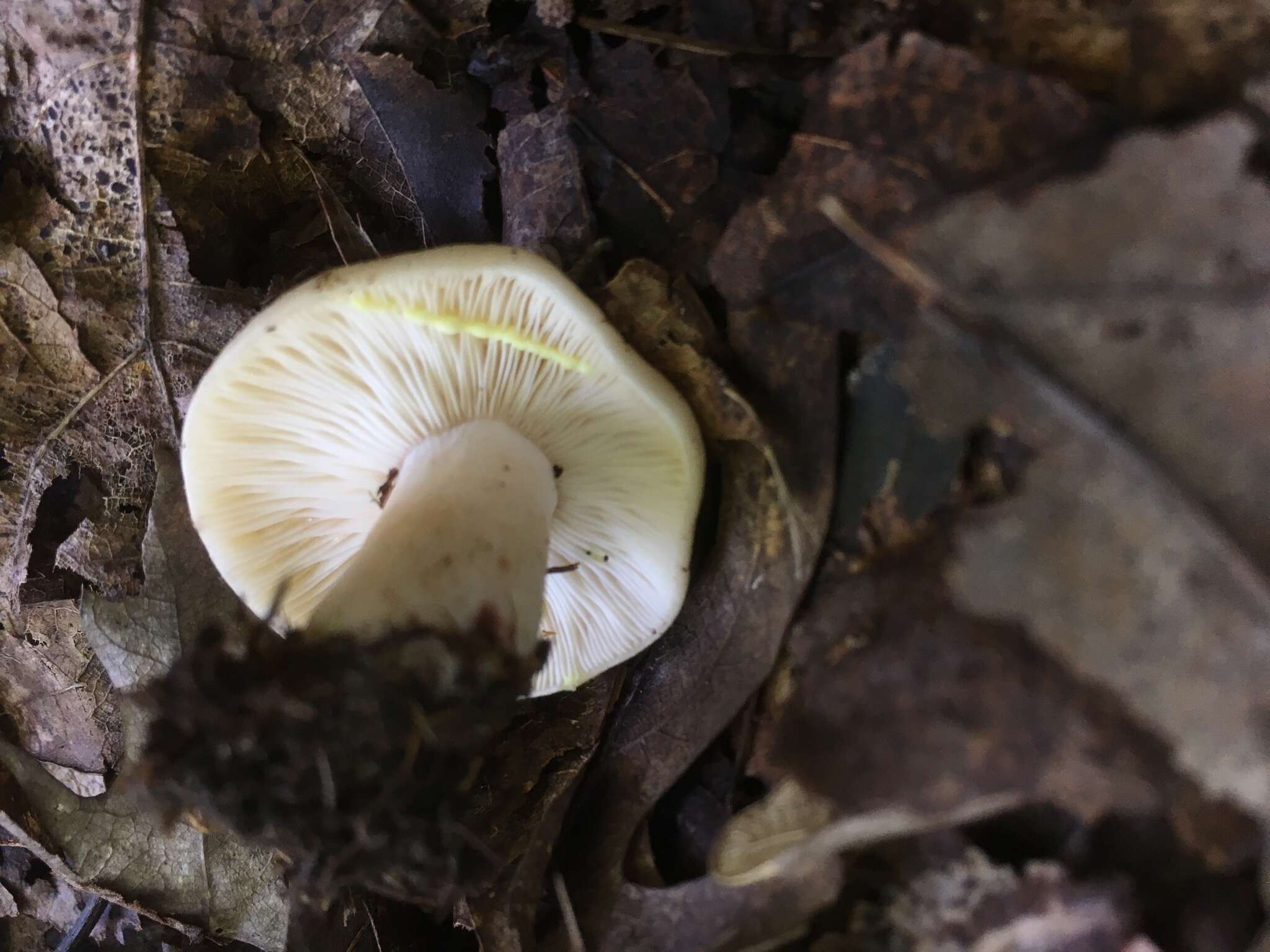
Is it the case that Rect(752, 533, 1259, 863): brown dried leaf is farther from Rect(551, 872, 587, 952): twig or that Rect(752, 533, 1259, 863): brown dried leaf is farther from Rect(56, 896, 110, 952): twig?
Rect(56, 896, 110, 952): twig

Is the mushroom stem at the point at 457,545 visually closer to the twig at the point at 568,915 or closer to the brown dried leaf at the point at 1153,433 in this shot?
the twig at the point at 568,915

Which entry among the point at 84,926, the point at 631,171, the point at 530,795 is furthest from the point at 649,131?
the point at 84,926

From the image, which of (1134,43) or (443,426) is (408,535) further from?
(1134,43)

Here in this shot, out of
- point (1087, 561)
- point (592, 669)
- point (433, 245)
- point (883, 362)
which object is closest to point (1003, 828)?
point (1087, 561)

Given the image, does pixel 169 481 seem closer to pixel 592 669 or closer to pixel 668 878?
pixel 592 669

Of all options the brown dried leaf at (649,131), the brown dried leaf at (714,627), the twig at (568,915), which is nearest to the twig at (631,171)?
the brown dried leaf at (649,131)

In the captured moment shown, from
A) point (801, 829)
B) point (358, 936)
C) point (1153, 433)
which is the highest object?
point (1153, 433)

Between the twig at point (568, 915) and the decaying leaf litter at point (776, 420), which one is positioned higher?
the decaying leaf litter at point (776, 420)

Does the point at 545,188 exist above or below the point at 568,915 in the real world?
above
